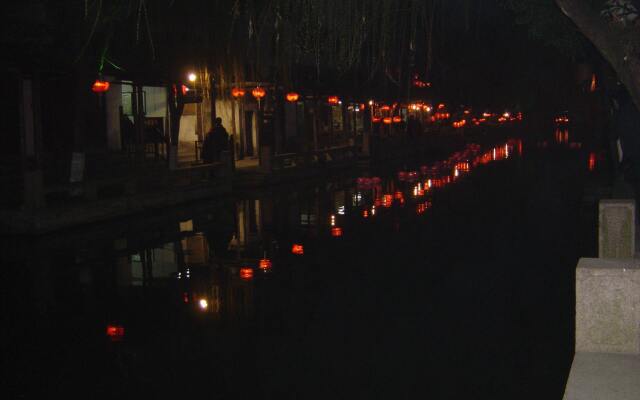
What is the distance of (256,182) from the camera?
2597cm

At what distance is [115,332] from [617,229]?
558cm

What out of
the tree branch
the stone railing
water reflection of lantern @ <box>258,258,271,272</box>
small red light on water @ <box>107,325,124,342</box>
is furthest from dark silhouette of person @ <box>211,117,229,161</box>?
the tree branch

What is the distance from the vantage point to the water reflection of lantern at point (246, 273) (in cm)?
1112

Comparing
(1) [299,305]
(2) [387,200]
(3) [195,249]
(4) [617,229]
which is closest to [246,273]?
(1) [299,305]

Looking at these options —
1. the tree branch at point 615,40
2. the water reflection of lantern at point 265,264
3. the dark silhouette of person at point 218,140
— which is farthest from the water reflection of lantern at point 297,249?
the dark silhouette of person at point 218,140

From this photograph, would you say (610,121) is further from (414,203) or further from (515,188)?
(414,203)

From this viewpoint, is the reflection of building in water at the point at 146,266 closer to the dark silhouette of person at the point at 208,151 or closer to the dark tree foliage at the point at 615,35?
the dark tree foliage at the point at 615,35

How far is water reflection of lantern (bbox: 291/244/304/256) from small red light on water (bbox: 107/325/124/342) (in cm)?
500

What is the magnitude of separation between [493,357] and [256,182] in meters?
19.1

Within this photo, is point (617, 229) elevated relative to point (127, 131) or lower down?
lower down

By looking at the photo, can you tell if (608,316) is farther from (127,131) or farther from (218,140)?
(127,131)

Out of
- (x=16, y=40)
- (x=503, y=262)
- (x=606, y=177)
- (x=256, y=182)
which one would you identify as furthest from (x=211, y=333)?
(x=256, y=182)

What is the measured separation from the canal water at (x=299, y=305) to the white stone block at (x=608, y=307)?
0.56 metres

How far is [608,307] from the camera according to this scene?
6.23 meters
